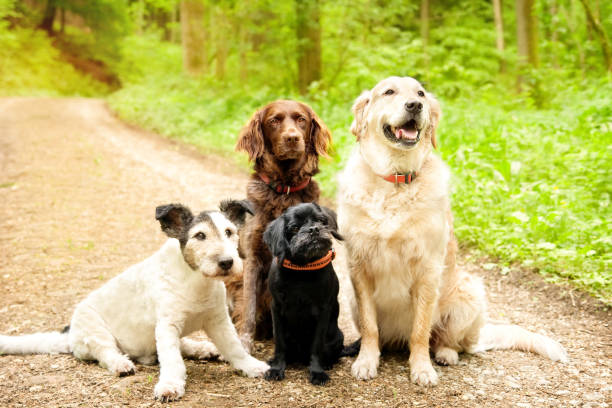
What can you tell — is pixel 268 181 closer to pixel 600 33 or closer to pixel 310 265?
pixel 310 265

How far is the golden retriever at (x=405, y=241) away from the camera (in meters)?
3.75

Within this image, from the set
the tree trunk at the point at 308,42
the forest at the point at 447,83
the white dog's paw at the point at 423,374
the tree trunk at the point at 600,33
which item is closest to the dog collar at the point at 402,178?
the white dog's paw at the point at 423,374

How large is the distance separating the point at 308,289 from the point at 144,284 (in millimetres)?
1260

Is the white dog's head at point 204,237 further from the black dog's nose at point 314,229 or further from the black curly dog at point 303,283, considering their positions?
the black dog's nose at point 314,229

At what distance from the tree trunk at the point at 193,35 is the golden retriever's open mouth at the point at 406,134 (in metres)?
20.9

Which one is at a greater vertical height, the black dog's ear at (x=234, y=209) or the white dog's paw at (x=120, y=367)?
the black dog's ear at (x=234, y=209)

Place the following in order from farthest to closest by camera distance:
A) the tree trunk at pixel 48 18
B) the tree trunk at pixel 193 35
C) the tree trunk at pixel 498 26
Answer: the tree trunk at pixel 48 18 < the tree trunk at pixel 193 35 < the tree trunk at pixel 498 26

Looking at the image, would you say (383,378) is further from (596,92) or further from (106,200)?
(596,92)

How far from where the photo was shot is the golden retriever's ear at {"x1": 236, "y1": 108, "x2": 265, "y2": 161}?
476cm

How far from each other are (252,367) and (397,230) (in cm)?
149

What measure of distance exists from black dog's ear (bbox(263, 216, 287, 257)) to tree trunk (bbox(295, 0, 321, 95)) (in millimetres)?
Answer: 11531

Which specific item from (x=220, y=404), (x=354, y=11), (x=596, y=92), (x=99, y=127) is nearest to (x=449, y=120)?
(x=596, y=92)

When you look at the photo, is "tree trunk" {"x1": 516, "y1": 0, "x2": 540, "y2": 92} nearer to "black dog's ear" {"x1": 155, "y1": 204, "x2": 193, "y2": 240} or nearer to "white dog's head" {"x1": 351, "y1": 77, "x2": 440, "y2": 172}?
"white dog's head" {"x1": 351, "y1": 77, "x2": 440, "y2": 172}

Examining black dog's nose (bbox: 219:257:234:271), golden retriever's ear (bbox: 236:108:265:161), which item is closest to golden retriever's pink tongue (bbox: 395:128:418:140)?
golden retriever's ear (bbox: 236:108:265:161)
